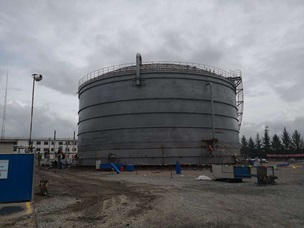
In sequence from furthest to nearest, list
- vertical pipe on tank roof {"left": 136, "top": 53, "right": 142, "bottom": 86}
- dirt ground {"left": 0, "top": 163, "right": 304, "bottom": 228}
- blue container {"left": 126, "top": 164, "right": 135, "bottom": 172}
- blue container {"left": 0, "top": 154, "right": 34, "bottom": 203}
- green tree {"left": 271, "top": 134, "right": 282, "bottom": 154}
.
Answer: green tree {"left": 271, "top": 134, "right": 282, "bottom": 154} → vertical pipe on tank roof {"left": 136, "top": 53, "right": 142, "bottom": 86} → blue container {"left": 126, "top": 164, "right": 135, "bottom": 172} → blue container {"left": 0, "top": 154, "right": 34, "bottom": 203} → dirt ground {"left": 0, "top": 163, "right": 304, "bottom": 228}

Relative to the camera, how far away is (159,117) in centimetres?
2950

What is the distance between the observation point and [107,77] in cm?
3259

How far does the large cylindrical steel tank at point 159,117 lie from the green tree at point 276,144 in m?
61.3

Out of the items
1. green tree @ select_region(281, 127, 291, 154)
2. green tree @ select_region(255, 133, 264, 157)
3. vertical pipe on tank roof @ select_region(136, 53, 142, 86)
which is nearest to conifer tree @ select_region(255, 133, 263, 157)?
green tree @ select_region(255, 133, 264, 157)

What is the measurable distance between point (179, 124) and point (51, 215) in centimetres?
2273

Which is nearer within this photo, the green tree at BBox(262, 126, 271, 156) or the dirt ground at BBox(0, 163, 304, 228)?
the dirt ground at BBox(0, 163, 304, 228)

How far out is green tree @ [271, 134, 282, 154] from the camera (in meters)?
87.0

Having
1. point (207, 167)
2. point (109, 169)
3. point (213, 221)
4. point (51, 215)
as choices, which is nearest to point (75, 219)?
point (51, 215)

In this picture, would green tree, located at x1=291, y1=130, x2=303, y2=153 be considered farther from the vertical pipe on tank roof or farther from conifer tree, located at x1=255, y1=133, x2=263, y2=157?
the vertical pipe on tank roof

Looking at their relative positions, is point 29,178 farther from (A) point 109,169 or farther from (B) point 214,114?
(B) point 214,114

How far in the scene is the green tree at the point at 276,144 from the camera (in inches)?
3426

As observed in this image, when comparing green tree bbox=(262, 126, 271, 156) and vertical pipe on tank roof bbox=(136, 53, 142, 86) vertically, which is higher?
vertical pipe on tank roof bbox=(136, 53, 142, 86)

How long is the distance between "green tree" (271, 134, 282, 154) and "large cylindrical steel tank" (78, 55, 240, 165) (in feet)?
201

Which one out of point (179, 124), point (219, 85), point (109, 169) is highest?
point (219, 85)
